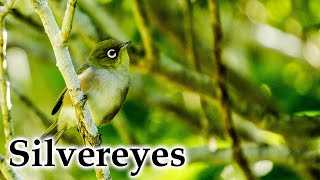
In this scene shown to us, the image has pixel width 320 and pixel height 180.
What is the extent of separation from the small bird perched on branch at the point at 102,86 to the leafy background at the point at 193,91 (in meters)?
1.13

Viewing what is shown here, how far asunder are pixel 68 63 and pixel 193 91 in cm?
198

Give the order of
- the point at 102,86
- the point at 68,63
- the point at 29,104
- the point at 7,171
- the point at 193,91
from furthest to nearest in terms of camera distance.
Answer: the point at 193,91 → the point at 29,104 → the point at 102,86 → the point at 7,171 → the point at 68,63

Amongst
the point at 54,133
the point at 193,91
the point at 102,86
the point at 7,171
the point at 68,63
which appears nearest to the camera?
the point at 68,63

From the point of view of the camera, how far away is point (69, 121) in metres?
2.75

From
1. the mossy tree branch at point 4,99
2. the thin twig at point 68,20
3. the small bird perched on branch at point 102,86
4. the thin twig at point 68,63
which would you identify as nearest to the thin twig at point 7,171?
the mossy tree branch at point 4,99

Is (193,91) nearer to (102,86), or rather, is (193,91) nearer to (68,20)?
(102,86)

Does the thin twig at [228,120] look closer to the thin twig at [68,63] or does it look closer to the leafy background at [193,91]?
the leafy background at [193,91]

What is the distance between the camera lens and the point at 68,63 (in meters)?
2.24

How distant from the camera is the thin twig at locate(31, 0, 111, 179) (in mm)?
2244

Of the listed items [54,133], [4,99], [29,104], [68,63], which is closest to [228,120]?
[29,104]

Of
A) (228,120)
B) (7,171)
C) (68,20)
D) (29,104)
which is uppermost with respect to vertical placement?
(29,104)

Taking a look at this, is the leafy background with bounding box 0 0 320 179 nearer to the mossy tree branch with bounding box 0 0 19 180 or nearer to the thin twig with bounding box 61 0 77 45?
the mossy tree branch with bounding box 0 0 19 180

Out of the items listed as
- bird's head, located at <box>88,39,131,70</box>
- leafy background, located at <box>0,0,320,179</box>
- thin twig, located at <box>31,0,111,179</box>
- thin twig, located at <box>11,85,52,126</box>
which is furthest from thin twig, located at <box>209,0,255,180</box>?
thin twig, located at <box>31,0,111,179</box>

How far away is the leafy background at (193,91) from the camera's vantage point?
4.18 meters
